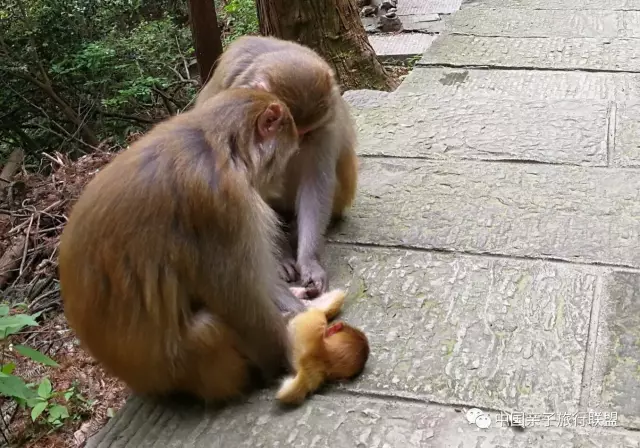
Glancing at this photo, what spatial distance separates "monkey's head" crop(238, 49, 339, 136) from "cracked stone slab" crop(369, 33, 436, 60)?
4021mm

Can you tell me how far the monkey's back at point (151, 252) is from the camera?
2.48m

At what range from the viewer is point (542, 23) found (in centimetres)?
685

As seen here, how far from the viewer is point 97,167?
5.94m

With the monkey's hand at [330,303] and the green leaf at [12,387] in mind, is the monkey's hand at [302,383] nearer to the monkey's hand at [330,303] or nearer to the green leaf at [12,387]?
the monkey's hand at [330,303]

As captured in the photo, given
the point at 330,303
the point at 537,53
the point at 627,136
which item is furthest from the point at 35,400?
the point at 537,53

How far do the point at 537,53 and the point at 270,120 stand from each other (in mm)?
4045

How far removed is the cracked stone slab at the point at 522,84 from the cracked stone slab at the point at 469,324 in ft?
7.25

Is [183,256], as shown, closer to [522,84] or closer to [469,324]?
[469,324]

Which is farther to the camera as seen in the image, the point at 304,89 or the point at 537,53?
the point at 537,53

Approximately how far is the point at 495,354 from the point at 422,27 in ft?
18.1

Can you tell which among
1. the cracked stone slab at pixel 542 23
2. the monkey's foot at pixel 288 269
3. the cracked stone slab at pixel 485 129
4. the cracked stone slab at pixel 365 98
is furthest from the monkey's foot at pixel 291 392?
the cracked stone slab at pixel 542 23

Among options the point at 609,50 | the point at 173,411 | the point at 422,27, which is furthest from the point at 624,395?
the point at 422,27

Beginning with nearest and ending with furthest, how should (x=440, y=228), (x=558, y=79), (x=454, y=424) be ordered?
1. (x=454, y=424)
2. (x=440, y=228)
3. (x=558, y=79)

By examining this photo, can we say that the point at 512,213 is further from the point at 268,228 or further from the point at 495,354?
the point at 268,228
